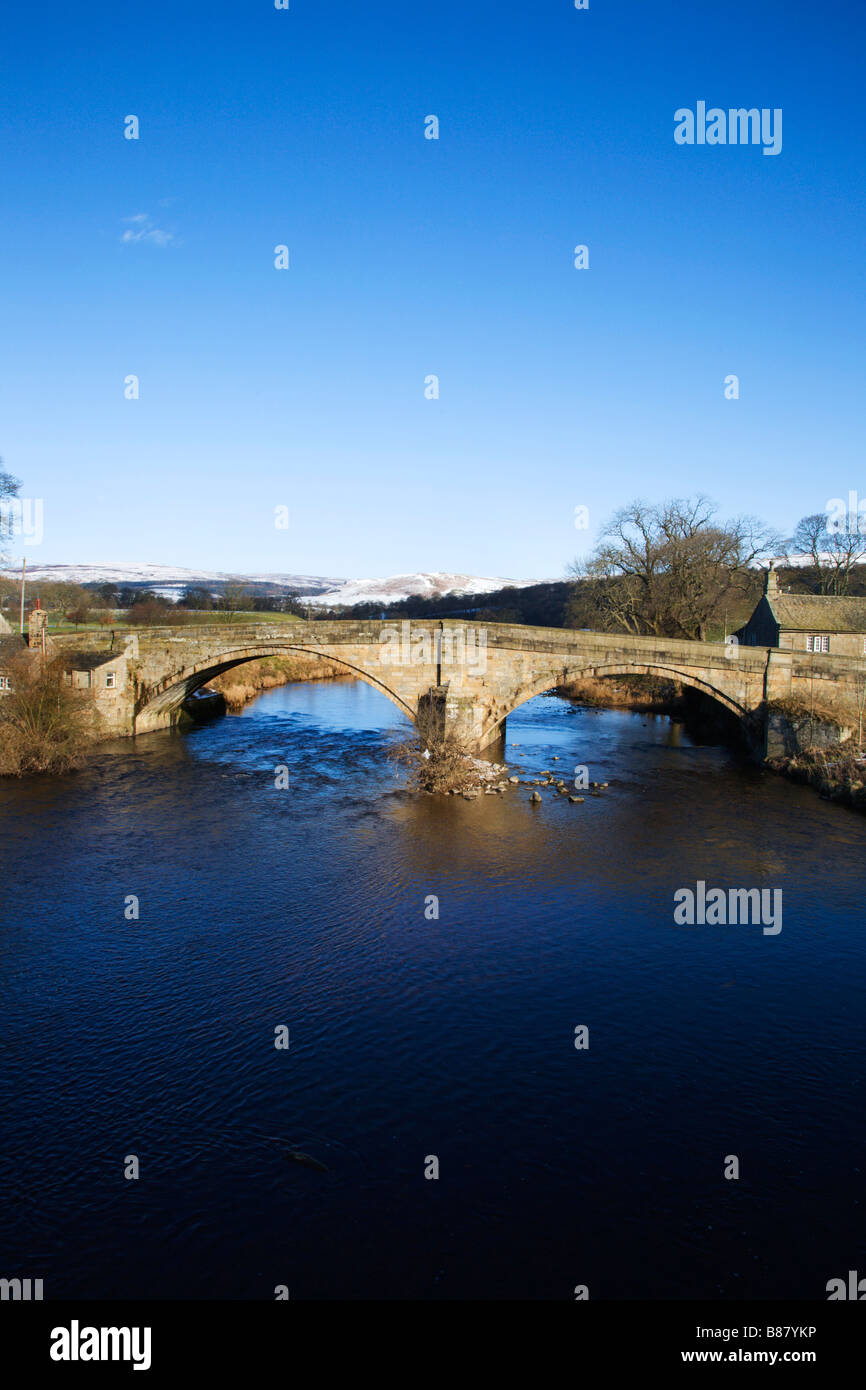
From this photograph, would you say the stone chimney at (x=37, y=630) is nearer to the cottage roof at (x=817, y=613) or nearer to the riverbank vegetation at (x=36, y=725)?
the riverbank vegetation at (x=36, y=725)

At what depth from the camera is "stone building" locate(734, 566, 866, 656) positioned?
125 ft

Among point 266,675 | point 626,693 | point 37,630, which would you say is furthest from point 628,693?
point 37,630

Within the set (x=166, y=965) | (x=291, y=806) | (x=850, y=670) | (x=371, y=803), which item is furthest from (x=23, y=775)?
(x=850, y=670)

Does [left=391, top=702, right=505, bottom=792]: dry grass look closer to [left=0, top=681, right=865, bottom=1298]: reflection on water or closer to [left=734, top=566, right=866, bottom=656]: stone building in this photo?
[left=0, top=681, right=865, bottom=1298]: reflection on water

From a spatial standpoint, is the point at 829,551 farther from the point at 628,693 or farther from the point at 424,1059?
the point at 424,1059

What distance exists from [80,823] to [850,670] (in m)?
25.6

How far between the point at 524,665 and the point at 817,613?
17.5 metres

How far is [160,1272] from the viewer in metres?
8.35

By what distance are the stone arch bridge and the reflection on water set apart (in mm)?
7923

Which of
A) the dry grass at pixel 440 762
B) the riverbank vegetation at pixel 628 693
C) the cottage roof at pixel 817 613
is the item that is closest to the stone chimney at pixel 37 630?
the dry grass at pixel 440 762

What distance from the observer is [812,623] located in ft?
128

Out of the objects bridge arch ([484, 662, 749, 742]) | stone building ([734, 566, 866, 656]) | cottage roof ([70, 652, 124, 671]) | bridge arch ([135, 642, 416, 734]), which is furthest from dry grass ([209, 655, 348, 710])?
stone building ([734, 566, 866, 656])

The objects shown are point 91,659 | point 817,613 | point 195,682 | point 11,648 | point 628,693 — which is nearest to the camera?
point 11,648

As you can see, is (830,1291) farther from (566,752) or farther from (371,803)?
(566,752)
